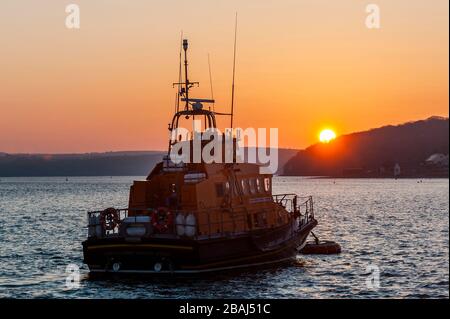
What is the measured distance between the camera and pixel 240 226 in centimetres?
2788

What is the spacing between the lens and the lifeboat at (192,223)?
25.1 m

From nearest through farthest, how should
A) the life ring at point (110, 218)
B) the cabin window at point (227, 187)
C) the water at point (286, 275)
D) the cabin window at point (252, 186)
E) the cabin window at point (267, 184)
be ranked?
the water at point (286, 275), the life ring at point (110, 218), the cabin window at point (227, 187), the cabin window at point (252, 186), the cabin window at point (267, 184)

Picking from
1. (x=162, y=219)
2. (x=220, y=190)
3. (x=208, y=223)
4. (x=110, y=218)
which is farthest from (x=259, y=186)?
(x=110, y=218)

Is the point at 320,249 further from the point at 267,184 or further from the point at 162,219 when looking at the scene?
the point at 162,219

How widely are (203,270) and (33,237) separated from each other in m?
26.6

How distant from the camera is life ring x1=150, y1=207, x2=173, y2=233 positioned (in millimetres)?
25203

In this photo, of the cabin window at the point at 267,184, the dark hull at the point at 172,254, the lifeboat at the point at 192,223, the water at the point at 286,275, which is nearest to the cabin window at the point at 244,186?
the lifeboat at the point at 192,223

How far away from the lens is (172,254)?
82.1 feet

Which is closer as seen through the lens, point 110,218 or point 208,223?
point 208,223

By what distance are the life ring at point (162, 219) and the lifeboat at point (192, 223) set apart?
3 cm

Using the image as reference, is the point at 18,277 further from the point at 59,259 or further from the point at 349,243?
the point at 349,243

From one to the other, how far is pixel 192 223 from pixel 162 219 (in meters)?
1.08

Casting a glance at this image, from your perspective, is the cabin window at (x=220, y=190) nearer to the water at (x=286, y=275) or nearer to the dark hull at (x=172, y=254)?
the dark hull at (x=172, y=254)
